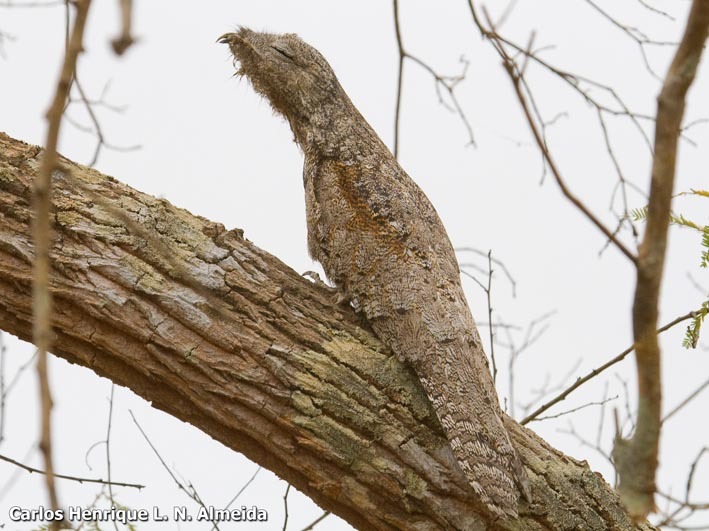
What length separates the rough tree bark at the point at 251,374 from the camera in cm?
331

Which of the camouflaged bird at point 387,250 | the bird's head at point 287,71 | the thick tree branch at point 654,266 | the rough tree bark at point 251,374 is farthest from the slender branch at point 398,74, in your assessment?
the thick tree branch at point 654,266

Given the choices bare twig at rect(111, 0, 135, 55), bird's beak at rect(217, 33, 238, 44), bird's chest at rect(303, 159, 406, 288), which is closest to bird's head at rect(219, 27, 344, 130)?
bird's beak at rect(217, 33, 238, 44)

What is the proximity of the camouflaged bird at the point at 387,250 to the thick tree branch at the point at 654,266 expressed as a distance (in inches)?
67.6

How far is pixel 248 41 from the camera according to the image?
172 inches

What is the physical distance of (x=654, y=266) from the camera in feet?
4.98

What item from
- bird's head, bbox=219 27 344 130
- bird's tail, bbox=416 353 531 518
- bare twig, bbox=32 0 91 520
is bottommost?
bare twig, bbox=32 0 91 520

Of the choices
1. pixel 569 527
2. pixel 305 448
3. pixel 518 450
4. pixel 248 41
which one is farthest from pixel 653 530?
pixel 248 41

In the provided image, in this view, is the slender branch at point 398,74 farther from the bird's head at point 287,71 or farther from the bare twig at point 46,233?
the bare twig at point 46,233

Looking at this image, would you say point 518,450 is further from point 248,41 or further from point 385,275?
point 248,41

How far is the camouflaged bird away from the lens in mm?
3418

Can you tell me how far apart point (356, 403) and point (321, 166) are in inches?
51.9

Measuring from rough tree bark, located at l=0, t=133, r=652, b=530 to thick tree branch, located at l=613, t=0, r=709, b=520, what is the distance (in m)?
1.78

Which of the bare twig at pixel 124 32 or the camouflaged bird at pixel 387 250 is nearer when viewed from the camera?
the bare twig at pixel 124 32

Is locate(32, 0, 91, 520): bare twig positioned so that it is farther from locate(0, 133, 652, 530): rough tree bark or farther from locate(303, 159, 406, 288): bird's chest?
locate(303, 159, 406, 288): bird's chest
